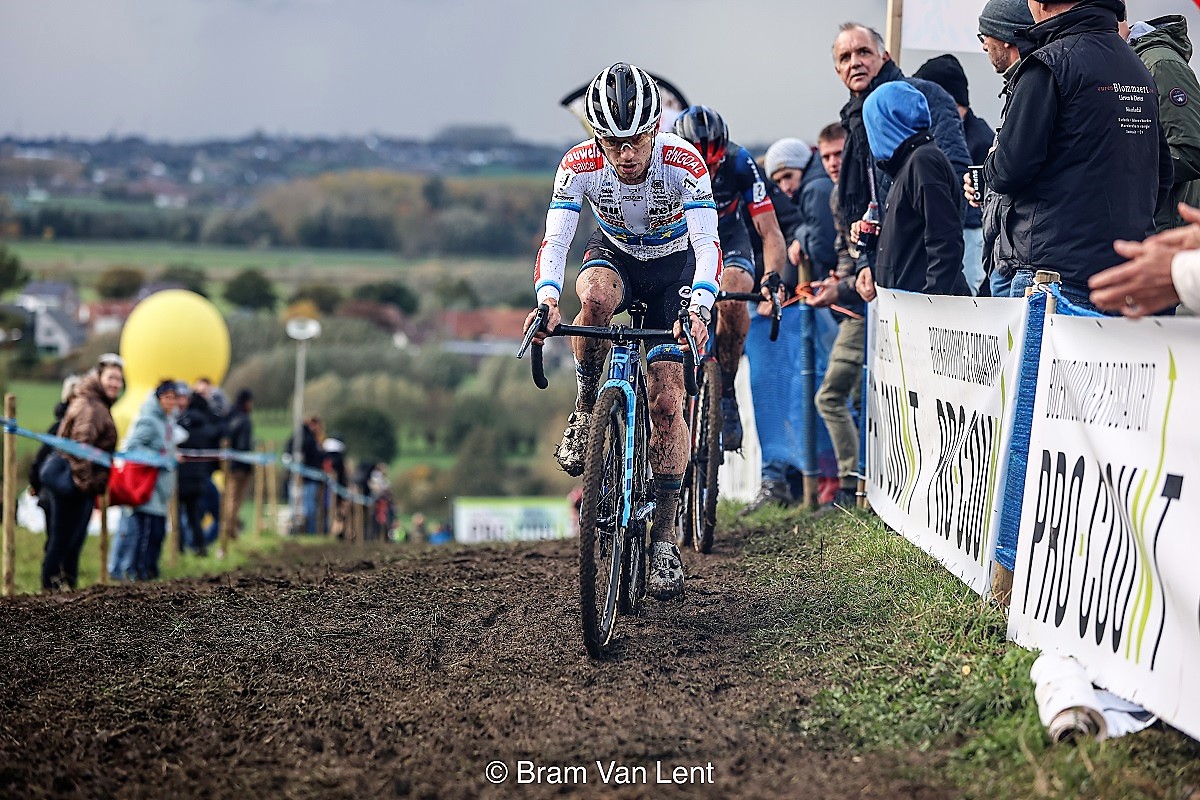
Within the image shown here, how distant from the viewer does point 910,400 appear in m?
7.08

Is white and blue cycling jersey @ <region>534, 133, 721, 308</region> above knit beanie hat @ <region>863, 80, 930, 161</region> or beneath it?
beneath

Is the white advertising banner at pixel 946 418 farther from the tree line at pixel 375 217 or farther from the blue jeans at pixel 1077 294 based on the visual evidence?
the tree line at pixel 375 217

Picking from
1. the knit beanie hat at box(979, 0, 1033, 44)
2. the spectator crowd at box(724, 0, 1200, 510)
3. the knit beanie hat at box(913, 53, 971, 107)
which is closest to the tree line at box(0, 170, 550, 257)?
the knit beanie hat at box(913, 53, 971, 107)

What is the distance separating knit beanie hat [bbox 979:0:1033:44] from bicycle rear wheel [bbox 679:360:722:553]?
2.56m

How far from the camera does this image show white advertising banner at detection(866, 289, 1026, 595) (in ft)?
18.2

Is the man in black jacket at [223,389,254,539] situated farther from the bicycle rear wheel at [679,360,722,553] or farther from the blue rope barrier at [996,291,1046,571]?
the blue rope barrier at [996,291,1046,571]

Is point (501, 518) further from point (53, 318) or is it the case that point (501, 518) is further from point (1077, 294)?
point (1077, 294)

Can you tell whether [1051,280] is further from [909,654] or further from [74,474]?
[74,474]

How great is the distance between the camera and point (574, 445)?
581 cm

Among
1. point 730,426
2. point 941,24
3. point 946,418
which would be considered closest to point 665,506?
point 946,418

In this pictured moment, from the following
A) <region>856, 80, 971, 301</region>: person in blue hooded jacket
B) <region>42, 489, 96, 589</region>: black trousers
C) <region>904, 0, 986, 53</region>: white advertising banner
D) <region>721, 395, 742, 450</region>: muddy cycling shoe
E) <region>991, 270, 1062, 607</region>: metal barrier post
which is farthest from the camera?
<region>42, 489, 96, 589</region>: black trousers

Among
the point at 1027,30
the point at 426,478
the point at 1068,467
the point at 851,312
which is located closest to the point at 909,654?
the point at 1068,467

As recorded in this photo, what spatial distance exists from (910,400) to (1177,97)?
6.62ft

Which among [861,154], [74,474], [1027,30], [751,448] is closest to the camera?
[1027,30]
